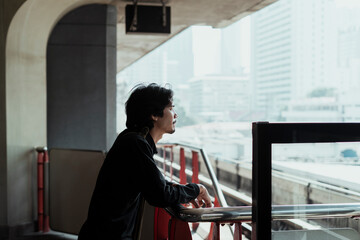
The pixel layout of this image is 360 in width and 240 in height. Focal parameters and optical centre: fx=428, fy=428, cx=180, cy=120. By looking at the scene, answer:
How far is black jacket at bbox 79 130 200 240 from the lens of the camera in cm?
154

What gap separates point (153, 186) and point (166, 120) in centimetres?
34

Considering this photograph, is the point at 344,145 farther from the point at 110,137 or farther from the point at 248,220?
the point at 110,137

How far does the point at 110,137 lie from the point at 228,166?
12522 mm

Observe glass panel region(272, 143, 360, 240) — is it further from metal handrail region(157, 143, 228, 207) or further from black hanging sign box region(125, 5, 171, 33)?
black hanging sign box region(125, 5, 171, 33)

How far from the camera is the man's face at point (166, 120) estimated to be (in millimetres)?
1762

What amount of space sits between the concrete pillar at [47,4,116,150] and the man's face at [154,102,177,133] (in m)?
4.47

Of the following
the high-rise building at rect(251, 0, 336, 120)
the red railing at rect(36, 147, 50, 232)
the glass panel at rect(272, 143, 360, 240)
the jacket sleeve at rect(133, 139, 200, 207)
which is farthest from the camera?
the high-rise building at rect(251, 0, 336, 120)

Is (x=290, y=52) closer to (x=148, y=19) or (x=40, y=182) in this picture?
(x=148, y=19)

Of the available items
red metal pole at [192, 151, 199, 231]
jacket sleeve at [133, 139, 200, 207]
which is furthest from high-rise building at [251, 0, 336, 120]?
jacket sleeve at [133, 139, 200, 207]

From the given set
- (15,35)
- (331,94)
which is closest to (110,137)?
(15,35)

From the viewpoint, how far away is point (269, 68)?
164 feet

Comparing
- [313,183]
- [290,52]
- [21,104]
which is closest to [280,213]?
[313,183]

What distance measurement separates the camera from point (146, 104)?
5.68 feet

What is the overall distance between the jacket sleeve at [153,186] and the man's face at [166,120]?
187 millimetres
